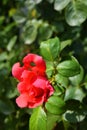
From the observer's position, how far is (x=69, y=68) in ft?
4.57

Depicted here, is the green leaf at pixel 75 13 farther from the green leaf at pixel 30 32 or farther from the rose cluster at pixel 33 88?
the green leaf at pixel 30 32

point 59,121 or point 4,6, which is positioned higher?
point 59,121

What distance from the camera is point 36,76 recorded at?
4.42ft

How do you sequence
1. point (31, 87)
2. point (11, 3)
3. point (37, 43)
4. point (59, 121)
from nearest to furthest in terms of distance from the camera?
1. point (31, 87)
2. point (59, 121)
3. point (37, 43)
4. point (11, 3)

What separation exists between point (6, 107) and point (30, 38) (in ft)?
1.32

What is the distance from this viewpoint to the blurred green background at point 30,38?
6.37ft

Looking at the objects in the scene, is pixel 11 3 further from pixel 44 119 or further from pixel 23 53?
pixel 44 119

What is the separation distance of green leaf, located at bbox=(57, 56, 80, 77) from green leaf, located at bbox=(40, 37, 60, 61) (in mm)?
45

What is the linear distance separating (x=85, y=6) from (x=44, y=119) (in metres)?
0.49

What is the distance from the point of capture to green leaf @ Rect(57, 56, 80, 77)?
4.54 ft

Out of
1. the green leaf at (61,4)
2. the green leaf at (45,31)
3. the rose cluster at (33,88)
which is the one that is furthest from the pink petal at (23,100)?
the green leaf at (45,31)

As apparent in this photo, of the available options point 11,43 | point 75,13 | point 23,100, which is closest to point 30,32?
point 11,43

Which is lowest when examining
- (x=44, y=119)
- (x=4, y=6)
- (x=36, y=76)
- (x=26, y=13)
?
(x=4, y=6)

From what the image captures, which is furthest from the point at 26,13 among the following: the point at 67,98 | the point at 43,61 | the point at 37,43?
the point at 43,61
